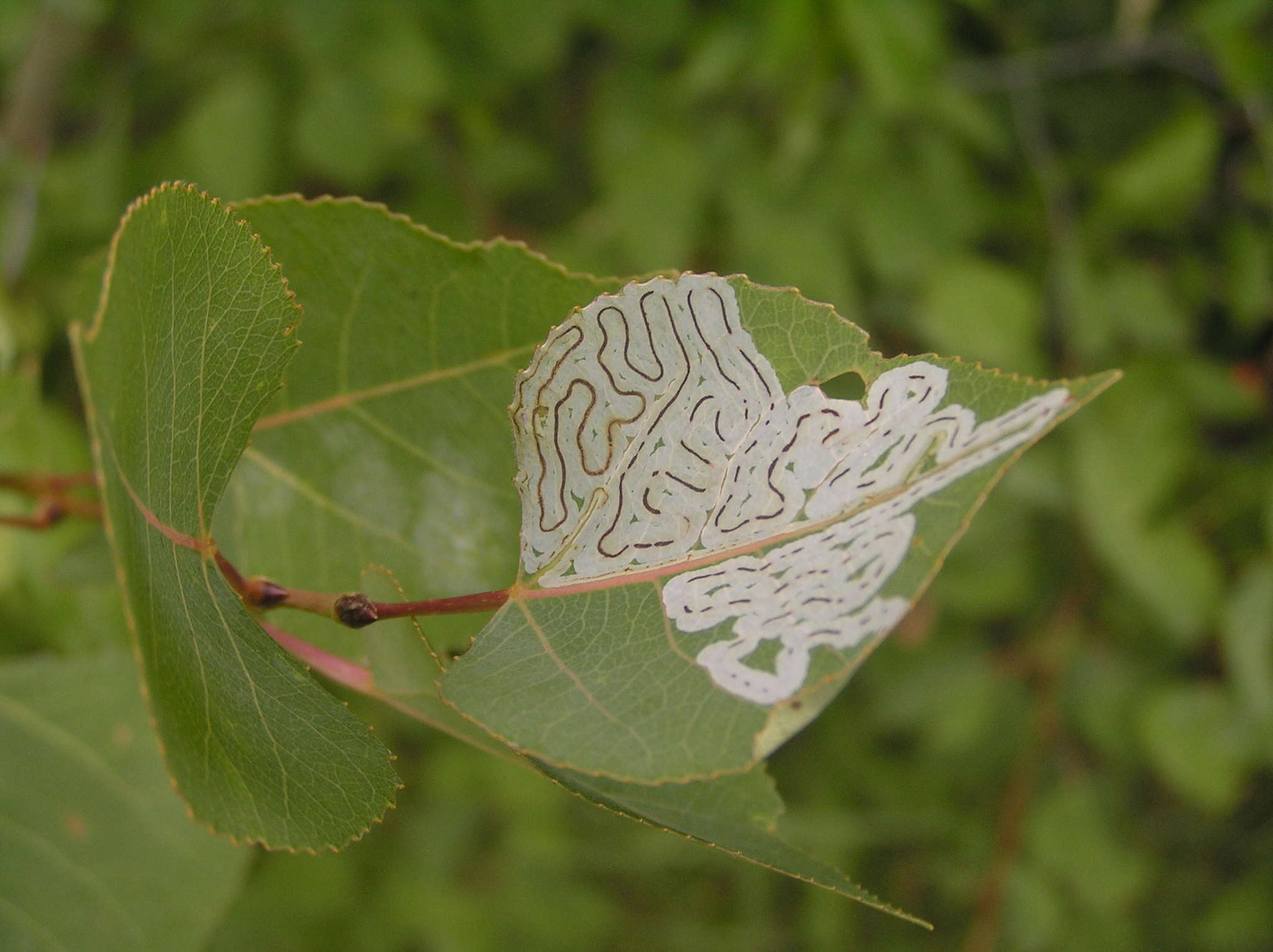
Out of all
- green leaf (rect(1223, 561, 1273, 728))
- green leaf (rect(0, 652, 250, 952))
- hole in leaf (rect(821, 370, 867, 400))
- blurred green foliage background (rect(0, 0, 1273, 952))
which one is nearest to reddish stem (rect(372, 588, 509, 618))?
hole in leaf (rect(821, 370, 867, 400))

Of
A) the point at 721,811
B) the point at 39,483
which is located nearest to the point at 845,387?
the point at 721,811

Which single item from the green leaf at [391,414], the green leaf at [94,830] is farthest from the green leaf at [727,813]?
the green leaf at [94,830]

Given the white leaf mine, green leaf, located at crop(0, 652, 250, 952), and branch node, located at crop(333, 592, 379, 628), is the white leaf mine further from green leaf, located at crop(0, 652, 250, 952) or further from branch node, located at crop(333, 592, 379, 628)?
green leaf, located at crop(0, 652, 250, 952)

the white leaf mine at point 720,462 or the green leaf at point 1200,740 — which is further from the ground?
the white leaf mine at point 720,462

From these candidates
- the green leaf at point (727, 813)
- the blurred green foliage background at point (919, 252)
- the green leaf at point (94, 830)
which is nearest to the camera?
the green leaf at point (727, 813)

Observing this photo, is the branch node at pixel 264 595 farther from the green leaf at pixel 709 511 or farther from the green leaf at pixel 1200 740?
the green leaf at pixel 1200 740

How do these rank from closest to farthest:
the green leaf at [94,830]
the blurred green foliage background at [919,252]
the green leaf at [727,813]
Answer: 1. the green leaf at [727,813]
2. the green leaf at [94,830]
3. the blurred green foliage background at [919,252]

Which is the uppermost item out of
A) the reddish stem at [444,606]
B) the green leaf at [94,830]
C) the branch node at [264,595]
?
the reddish stem at [444,606]

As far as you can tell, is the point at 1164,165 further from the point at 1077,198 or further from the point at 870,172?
the point at 870,172
